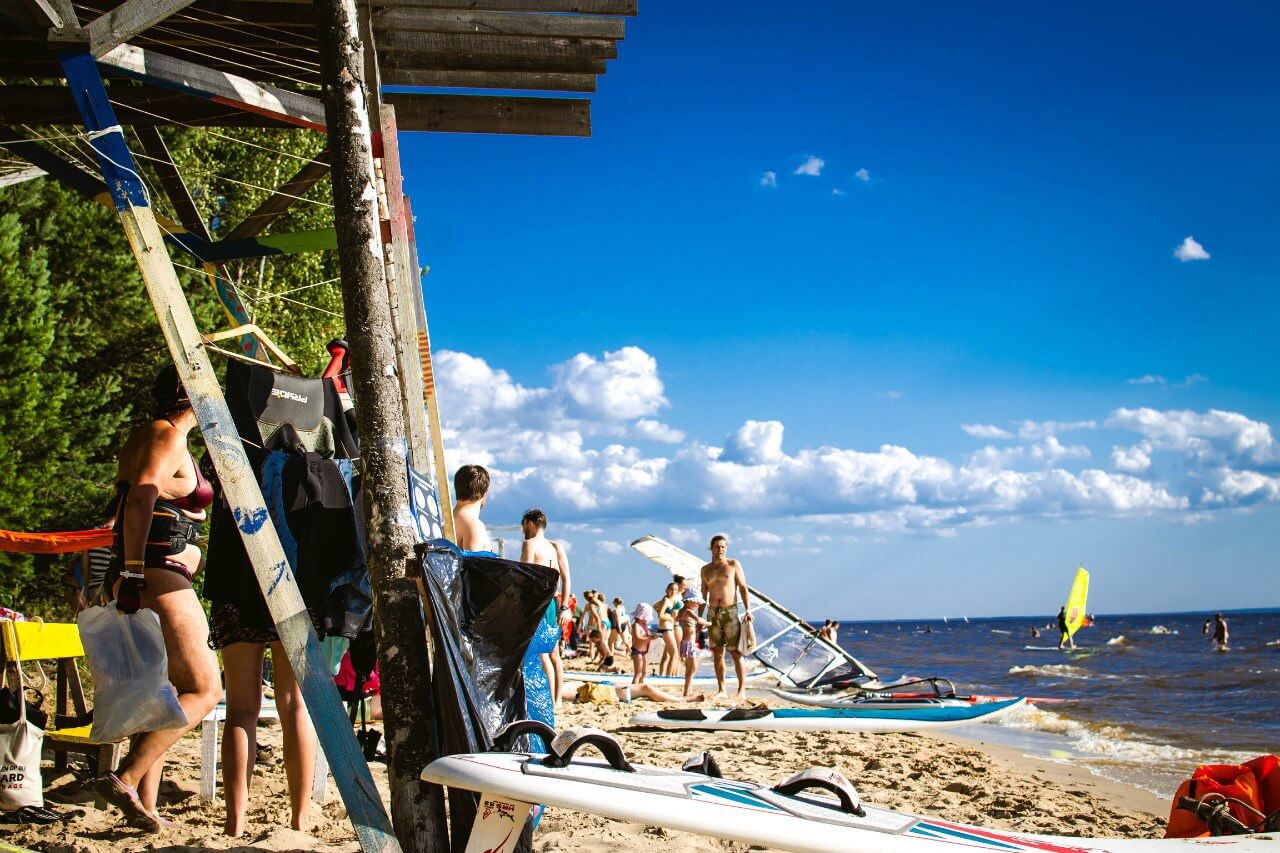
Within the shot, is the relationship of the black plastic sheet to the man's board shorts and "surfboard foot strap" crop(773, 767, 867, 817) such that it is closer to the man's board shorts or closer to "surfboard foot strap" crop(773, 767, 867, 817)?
"surfboard foot strap" crop(773, 767, 867, 817)

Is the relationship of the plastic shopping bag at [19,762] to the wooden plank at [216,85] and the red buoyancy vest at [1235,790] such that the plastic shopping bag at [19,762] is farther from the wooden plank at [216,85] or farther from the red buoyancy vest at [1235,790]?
the red buoyancy vest at [1235,790]

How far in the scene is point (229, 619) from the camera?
380cm

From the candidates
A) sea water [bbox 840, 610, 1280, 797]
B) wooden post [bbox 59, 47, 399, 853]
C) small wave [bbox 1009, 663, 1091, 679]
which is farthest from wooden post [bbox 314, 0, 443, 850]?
small wave [bbox 1009, 663, 1091, 679]

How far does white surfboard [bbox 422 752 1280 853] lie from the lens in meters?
2.50

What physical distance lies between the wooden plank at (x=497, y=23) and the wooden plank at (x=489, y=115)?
0.67 meters

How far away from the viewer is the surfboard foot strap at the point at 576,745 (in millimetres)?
2762

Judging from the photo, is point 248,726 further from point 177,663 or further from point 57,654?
point 57,654

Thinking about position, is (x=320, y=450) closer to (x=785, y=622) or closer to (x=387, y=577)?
(x=387, y=577)

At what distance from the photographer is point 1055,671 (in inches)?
1176

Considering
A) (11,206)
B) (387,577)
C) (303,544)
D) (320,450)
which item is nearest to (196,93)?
(320,450)

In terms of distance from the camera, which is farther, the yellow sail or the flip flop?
the yellow sail

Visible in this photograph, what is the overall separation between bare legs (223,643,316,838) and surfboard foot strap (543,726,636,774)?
1.44m

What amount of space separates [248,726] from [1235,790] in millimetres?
3880

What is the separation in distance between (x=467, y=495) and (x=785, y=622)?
8.70m
